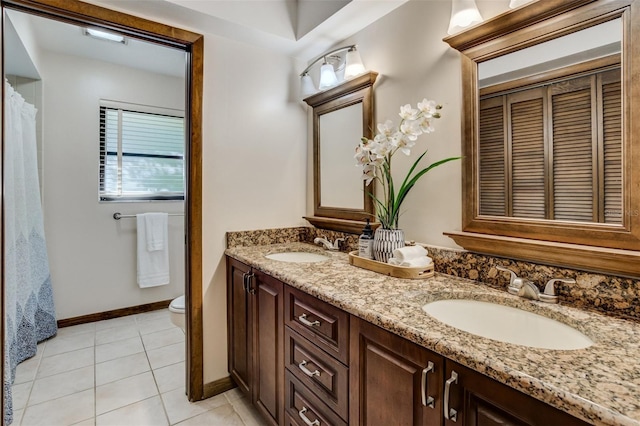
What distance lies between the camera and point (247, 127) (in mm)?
2096

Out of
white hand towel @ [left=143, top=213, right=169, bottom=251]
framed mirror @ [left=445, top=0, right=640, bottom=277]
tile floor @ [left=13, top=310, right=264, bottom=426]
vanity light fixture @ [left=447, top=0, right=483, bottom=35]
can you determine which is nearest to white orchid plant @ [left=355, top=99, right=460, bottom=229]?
framed mirror @ [left=445, top=0, right=640, bottom=277]

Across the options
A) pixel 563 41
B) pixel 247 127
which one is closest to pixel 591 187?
pixel 563 41

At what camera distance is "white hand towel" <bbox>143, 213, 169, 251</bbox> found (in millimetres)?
3180

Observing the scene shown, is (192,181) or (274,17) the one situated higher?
(274,17)

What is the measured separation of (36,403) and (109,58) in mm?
2743

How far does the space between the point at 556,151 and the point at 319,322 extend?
3.28 ft

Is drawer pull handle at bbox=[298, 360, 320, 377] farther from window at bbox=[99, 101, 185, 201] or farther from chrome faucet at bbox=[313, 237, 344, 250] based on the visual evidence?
window at bbox=[99, 101, 185, 201]

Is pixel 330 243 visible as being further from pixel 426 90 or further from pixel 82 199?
pixel 82 199

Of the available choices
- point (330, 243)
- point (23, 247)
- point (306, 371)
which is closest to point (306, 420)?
point (306, 371)

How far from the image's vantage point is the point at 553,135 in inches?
42.8

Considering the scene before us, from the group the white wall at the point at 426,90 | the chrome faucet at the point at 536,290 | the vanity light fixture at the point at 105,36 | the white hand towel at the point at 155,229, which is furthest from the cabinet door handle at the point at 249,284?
the vanity light fixture at the point at 105,36

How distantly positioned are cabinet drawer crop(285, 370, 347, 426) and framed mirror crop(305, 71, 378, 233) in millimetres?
884

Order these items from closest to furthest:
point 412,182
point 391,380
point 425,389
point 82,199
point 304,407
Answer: point 425,389 → point 391,380 → point 304,407 → point 412,182 → point 82,199

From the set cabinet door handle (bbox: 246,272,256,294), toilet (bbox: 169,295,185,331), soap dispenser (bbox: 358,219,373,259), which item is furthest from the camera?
toilet (bbox: 169,295,185,331)
